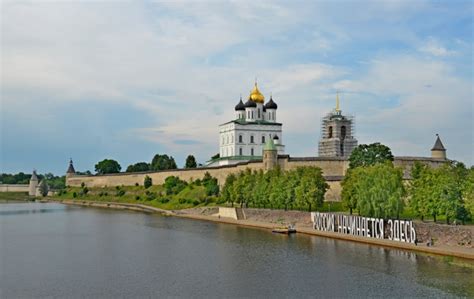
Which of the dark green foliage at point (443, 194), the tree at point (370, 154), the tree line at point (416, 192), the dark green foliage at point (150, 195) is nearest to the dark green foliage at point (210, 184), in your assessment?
the dark green foliage at point (150, 195)

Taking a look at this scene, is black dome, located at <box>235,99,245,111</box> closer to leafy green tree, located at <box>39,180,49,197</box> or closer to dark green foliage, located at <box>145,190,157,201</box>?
dark green foliage, located at <box>145,190,157,201</box>

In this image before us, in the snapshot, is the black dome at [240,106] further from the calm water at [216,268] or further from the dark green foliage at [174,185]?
the calm water at [216,268]

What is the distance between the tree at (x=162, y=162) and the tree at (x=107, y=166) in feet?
35.3

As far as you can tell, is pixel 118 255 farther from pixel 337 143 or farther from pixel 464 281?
pixel 337 143

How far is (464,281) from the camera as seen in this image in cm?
1880

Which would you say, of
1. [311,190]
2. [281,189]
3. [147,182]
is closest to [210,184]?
[147,182]

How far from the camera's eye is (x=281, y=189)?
39031mm

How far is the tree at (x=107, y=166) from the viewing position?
304 feet

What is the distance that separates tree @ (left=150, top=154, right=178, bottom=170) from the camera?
264 ft

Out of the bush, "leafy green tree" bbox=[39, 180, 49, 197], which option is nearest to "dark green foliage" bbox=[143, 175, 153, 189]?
the bush

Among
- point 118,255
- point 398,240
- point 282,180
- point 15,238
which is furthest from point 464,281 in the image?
point 15,238

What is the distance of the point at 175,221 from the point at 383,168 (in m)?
18.3

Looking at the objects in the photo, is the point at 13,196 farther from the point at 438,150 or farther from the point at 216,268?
the point at 216,268

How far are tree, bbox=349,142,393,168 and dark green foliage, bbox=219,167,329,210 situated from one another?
6270mm
